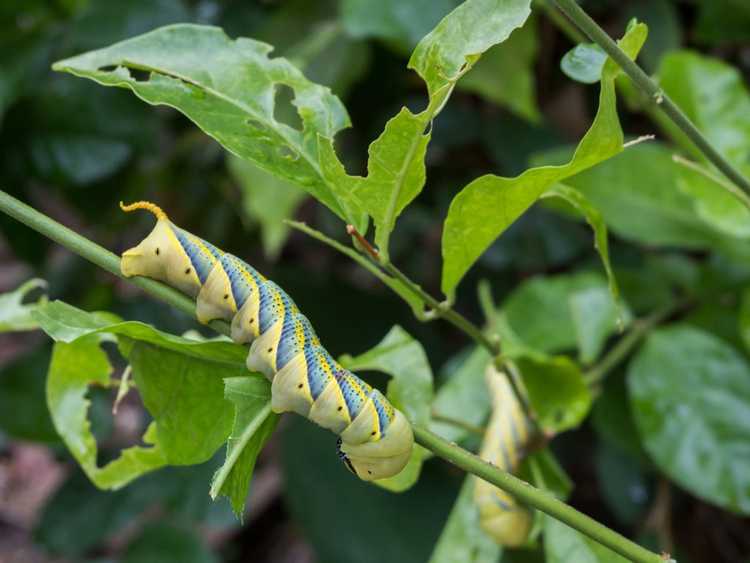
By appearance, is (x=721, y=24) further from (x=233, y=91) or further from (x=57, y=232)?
(x=57, y=232)

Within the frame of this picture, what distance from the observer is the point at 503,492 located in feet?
2.86

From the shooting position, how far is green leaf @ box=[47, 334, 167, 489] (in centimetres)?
73

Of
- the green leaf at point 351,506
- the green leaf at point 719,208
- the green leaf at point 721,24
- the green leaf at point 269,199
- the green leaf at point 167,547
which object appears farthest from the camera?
the green leaf at point 351,506

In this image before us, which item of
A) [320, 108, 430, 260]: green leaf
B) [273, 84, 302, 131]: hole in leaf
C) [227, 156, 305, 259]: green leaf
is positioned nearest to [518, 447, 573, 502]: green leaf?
[320, 108, 430, 260]: green leaf

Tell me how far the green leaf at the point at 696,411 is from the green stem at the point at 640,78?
1.89 ft

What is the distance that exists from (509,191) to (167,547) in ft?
4.09

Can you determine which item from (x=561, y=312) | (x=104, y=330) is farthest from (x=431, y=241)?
(x=104, y=330)

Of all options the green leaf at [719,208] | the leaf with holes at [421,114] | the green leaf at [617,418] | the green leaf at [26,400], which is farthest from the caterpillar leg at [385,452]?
A: the green leaf at [26,400]

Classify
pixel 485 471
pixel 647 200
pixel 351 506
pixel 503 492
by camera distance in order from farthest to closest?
pixel 351 506 → pixel 647 200 → pixel 503 492 → pixel 485 471

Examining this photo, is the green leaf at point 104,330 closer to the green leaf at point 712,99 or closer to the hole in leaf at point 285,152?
the hole in leaf at point 285,152

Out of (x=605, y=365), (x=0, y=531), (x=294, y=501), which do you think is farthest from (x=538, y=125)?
(x=0, y=531)

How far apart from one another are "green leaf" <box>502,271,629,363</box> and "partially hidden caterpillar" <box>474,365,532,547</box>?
0.95ft

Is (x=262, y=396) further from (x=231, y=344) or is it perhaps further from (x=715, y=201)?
(x=715, y=201)

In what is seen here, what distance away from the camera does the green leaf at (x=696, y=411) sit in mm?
1109
